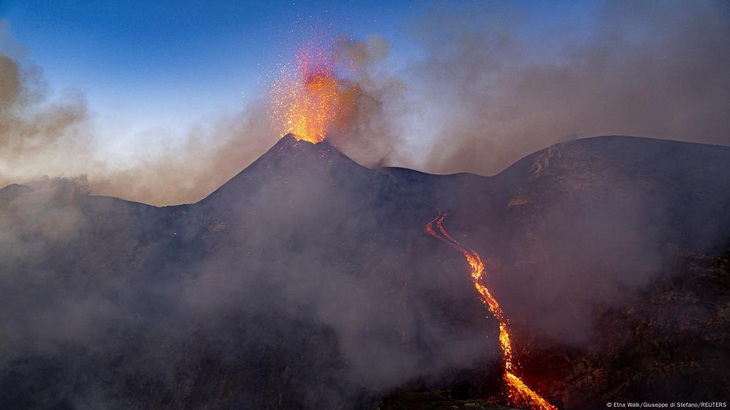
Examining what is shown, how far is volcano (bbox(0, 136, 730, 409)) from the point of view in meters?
35.8

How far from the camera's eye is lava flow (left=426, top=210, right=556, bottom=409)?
33625 millimetres

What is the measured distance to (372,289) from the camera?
161 ft

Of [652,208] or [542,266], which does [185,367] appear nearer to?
[542,266]

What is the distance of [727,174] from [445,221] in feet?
124

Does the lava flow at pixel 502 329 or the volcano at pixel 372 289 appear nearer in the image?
the lava flow at pixel 502 329

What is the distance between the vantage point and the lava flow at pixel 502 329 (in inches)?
1324

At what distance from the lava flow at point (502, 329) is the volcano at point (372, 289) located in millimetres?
976

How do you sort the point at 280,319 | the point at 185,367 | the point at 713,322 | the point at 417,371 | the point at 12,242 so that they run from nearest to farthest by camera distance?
1. the point at 713,322
2. the point at 417,371
3. the point at 185,367
4. the point at 280,319
5. the point at 12,242

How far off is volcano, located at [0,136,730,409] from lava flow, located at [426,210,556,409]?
976mm

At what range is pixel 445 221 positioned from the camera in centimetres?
6188

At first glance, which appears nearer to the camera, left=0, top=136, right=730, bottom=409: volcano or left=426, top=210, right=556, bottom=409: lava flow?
left=426, top=210, right=556, bottom=409: lava flow

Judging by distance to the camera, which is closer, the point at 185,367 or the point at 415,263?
the point at 185,367

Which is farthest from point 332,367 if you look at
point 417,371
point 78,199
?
point 78,199

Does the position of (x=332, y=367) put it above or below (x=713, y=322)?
below
